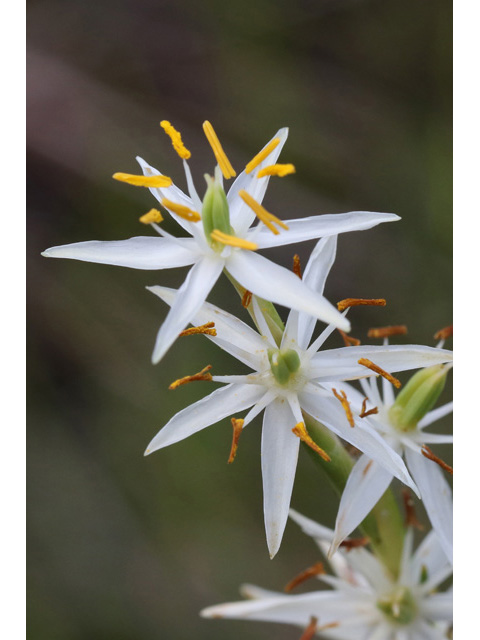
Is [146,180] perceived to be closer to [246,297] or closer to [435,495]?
[246,297]

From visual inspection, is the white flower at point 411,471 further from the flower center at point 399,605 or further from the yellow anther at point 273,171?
the yellow anther at point 273,171

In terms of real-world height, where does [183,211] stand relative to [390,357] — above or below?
above

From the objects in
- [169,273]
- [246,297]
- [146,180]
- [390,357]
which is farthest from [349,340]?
[169,273]

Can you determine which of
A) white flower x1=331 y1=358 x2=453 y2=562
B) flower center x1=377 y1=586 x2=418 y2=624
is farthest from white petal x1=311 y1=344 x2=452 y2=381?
flower center x1=377 y1=586 x2=418 y2=624

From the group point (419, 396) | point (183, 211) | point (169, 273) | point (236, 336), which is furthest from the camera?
point (169, 273)

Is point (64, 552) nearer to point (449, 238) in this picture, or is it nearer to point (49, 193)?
point (49, 193)

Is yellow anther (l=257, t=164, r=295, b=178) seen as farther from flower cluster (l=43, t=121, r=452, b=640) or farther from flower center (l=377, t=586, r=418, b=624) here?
flower center (l=377, t=586, r=418, b=624)

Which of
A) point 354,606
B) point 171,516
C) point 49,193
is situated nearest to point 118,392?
point 171,516
